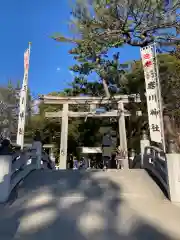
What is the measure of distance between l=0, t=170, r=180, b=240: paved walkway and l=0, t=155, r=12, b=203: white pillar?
0.22m

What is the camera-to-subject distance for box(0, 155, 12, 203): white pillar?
19.8 feet

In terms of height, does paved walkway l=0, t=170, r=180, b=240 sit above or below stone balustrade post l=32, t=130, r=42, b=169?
below

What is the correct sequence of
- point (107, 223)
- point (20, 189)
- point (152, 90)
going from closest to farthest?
point (107, 223) → point (20, 189) → point (152, 90)

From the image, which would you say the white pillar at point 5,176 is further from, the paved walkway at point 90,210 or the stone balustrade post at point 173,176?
the stone balustrade post at point 173,176

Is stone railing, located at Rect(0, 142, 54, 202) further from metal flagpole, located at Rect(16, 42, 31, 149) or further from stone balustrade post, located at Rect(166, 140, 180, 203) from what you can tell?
stone balustrade post, located at Rect(166, 140, 180, 203)

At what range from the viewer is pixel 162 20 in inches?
488

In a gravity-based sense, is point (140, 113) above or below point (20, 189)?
above

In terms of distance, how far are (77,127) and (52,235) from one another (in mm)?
16930

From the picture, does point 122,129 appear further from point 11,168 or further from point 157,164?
point 11,168

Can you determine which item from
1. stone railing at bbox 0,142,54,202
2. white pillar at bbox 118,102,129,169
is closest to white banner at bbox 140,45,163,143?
stone railing at bbox 0,142,54,202

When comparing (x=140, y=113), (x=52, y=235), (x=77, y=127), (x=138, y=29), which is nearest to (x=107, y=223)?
(x=52, y=235)

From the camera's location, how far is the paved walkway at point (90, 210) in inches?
169

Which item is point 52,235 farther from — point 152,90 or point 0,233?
point 152,90

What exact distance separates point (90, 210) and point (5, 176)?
2.19m
